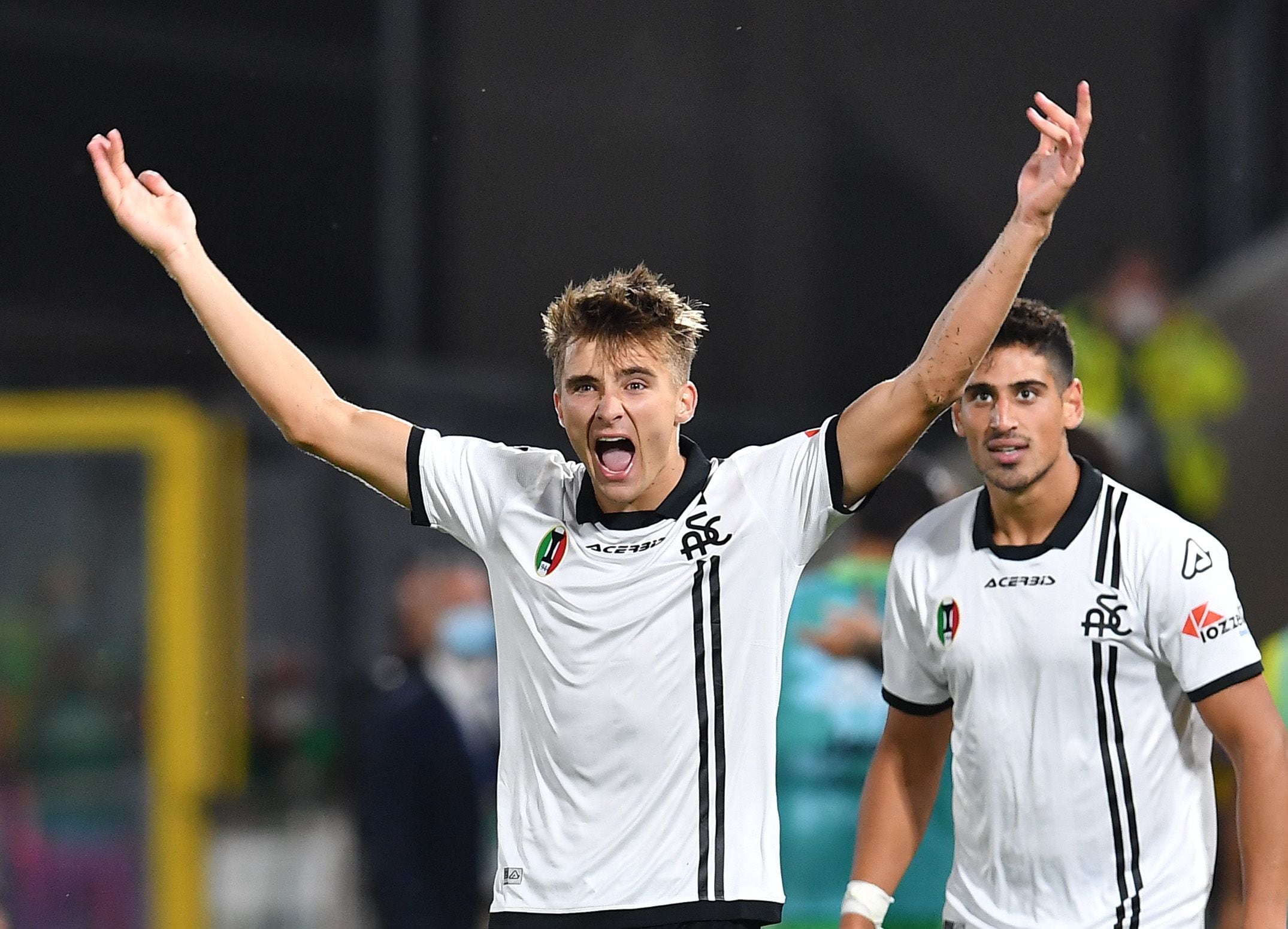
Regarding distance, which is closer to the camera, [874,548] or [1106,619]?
[1106,619]

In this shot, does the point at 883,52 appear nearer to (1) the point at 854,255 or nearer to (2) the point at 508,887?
(1) the point at 854,255

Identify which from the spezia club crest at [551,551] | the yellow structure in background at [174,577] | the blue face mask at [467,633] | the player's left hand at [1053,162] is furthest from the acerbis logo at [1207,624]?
the yellow structure in background at [174,577]

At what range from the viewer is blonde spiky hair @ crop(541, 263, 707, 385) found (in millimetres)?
3080

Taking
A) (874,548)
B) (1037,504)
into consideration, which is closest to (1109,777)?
(1037,504)

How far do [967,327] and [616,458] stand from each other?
612mm

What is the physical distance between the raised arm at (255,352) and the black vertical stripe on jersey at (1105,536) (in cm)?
125

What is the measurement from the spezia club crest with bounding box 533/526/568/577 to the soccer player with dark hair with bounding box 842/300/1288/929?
0.74 metres

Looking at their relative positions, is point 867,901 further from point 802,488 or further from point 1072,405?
point 1072,405

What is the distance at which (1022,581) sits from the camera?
3377 mm

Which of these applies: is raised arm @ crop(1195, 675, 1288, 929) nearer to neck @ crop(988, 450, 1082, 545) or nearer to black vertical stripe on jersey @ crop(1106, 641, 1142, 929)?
black vertical stripe on jersey @ crop(1106, 641, 1142, 929)

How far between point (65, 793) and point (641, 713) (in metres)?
5.39

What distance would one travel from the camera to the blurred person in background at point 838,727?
4.91 m

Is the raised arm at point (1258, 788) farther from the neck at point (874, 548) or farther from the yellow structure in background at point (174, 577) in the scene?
the yellow structure in background at point (174, 577)

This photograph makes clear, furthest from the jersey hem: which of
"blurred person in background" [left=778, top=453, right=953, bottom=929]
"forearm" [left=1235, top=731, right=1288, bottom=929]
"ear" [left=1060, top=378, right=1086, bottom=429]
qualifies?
"blurred person in background" [left=778, top=453, right=953, bottom=929]
